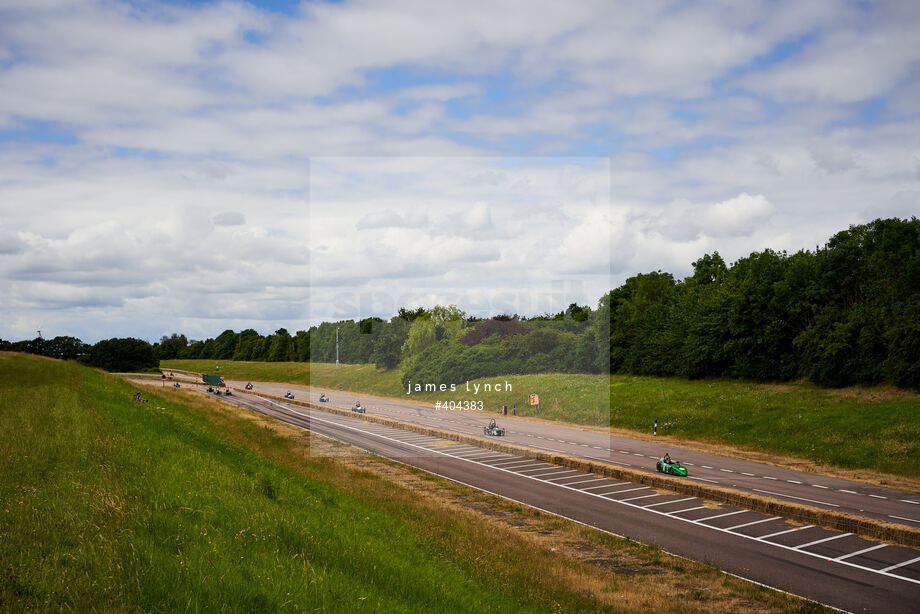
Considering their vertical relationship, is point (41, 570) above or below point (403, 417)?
above

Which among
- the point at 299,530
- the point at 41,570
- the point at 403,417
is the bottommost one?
the point at 403,417

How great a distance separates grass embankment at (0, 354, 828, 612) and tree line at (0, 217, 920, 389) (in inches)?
1757

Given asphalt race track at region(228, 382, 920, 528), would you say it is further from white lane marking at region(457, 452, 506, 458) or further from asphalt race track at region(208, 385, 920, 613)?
white lane marking at region(457, 452, 506, 458)

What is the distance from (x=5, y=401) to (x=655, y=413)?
53548mm

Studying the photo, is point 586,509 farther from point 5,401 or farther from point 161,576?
point 5,401

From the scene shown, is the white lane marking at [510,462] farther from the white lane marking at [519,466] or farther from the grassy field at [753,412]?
the grassy field at [753,412]

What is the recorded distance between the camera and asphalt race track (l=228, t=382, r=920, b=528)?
28125 mm

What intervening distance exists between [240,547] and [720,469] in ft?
113

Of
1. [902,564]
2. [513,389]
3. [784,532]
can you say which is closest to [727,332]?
[513,389]

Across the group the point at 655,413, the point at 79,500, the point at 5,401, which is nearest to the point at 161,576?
the point at 79,500

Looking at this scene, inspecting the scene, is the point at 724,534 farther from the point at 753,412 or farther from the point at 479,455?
the point at 753,412

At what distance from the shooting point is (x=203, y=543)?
9703 millimetres

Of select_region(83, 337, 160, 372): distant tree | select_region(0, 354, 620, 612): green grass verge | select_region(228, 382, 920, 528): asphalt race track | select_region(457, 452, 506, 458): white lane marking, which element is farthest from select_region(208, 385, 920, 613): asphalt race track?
select_region(83, 337, 160, 372): distant tree

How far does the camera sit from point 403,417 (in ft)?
222
